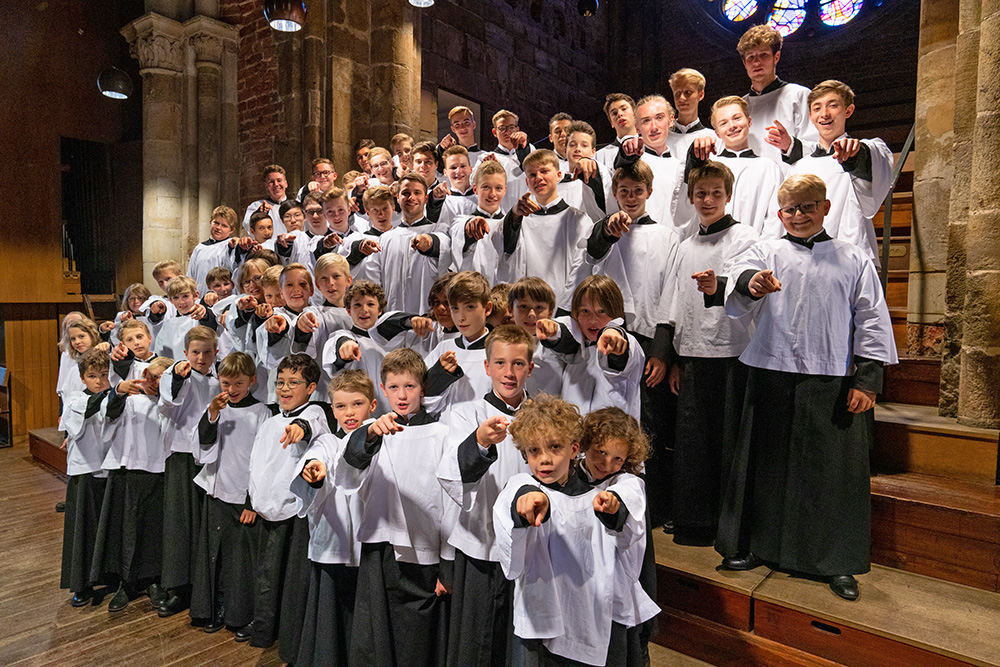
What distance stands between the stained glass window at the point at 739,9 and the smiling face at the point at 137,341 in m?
12.7

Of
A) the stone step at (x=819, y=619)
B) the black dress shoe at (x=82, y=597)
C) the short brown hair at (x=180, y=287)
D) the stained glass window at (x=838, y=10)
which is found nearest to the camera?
the stone step at (x=819, y=619)

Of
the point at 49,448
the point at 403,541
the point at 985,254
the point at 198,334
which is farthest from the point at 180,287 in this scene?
the point at 985,254

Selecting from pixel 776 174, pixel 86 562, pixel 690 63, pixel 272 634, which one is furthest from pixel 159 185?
pixel 690 63

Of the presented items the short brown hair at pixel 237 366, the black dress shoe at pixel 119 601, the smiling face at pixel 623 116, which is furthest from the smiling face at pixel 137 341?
the smiling face at pixel 623 116

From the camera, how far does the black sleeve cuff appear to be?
2346 mm

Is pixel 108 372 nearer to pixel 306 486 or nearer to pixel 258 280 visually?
pixel 258 280

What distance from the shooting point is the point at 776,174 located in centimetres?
370

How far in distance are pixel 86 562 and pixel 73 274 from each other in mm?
6378

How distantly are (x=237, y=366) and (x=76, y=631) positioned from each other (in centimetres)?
173

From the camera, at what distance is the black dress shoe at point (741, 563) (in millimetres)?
3035

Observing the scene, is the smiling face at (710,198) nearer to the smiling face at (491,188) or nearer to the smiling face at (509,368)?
the smiling face at (491,188)

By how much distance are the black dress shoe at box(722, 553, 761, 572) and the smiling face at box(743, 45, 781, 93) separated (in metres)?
2.98

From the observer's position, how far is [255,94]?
8.41m

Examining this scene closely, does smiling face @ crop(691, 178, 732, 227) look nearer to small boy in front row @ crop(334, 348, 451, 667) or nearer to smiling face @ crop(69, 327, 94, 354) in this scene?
small boy in front row @ crop(334, 348, 451, 667)
